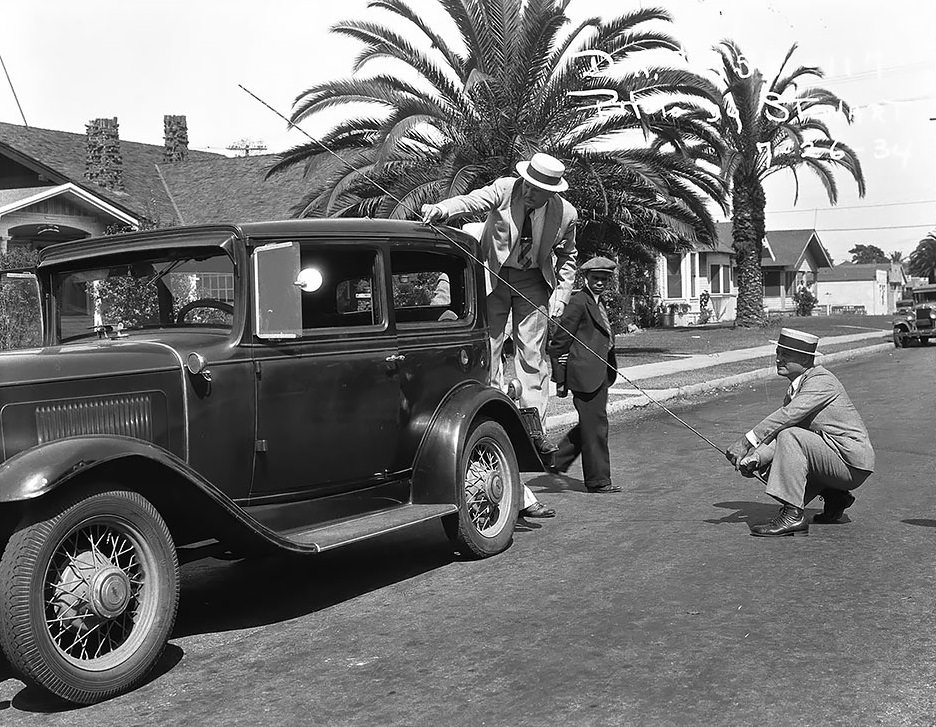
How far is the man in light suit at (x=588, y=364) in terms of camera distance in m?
8.46

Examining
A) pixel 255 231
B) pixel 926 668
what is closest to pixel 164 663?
pixel 255 231

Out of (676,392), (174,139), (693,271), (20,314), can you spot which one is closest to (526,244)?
(20,314)

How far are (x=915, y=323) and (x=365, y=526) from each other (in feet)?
92.5

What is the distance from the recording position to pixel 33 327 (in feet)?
20.3

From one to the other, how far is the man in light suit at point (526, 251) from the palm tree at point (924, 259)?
100 meters

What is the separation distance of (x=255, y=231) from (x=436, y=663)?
7.47 feet

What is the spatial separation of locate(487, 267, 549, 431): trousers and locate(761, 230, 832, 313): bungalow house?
6151 cm

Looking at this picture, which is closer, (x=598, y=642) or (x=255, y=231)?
(x=598, y=642)

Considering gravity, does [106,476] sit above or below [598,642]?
above

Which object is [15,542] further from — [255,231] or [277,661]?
[255,231]

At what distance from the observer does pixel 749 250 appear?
40.3 meters

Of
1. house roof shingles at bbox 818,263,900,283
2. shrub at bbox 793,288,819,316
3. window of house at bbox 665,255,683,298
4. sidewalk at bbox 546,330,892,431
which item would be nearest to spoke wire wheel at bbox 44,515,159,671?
sidewalk at bbox 546,330,892,431

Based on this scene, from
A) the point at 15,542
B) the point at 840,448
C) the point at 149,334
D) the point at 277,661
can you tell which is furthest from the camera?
the point at 840,448

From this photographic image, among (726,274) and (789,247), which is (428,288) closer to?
(726,274)
